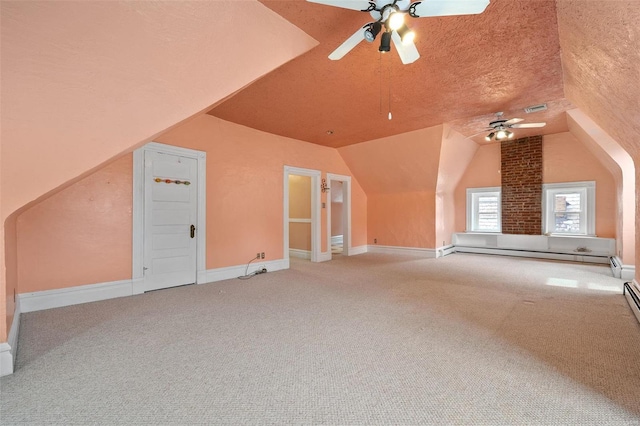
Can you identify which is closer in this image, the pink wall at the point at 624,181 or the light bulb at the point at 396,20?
the light bulb at the point at 396,20

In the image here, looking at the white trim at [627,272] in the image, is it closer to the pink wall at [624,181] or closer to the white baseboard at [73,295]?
the pink wall at [624,181]

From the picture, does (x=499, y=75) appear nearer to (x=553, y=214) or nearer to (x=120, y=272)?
(x=553, y=214)

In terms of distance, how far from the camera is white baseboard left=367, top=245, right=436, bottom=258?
Answer: 6750mm

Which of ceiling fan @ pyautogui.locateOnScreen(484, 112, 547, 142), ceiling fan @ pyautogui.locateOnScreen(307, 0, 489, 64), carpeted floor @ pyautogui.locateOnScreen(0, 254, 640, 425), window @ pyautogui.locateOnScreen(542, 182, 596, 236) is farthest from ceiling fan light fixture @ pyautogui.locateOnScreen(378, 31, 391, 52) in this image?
window @ pyautogui.locateOnScreen(542, 182, 596, 236)

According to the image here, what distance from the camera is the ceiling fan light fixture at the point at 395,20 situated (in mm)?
1868

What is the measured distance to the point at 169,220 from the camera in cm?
404

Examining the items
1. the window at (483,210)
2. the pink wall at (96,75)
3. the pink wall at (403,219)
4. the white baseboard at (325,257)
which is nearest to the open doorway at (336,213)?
the pink wall at (403,219)

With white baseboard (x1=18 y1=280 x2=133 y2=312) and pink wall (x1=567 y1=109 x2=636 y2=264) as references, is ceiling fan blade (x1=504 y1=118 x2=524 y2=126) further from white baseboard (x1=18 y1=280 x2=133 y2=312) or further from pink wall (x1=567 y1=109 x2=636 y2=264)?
white baseboard (x1=18 y1=280 x2=133 y2=312)

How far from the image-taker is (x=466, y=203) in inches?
297

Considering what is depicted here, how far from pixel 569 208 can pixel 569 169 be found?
905 millimetres

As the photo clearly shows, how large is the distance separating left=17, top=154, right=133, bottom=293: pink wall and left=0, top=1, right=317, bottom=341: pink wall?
4.30 feet

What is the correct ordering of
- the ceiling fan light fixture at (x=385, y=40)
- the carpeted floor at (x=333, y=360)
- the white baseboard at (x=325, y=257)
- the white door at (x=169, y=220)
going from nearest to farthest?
the carpeted floor at (x=333, y=360) → the ceiling fan light fixture at (x=385, y=40) → the white door at (x=169, y=220) → the white baseboard at (x=325, y=257)

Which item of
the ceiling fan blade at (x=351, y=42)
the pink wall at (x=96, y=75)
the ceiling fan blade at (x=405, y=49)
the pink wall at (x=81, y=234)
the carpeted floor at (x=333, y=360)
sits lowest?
the carpeted floor at (x=333, y=360)

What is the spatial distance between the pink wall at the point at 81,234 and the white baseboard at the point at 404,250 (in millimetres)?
5883
